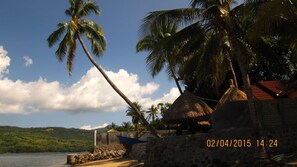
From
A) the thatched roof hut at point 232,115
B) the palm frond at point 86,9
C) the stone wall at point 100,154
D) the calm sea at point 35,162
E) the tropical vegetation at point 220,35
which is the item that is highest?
the palm frond at point 86,9

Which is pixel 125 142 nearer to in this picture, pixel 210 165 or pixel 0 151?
pixel 210 165

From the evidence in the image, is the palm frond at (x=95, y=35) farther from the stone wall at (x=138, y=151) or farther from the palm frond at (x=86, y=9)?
the stone wall at (x=138, y=151)

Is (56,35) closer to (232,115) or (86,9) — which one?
(86,9)

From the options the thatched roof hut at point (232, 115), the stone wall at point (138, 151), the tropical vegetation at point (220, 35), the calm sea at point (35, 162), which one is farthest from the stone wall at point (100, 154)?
the tropical vegetation at point (220, 35)

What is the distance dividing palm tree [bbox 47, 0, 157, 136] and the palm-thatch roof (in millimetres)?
3213

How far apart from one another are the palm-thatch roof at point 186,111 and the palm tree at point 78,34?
10.5ft

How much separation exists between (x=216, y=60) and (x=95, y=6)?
29.3 feet

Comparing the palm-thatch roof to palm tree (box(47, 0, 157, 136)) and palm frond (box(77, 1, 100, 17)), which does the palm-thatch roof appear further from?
palm frond (box(77, 1, 100, 17))

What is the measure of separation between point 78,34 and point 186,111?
7.92 m

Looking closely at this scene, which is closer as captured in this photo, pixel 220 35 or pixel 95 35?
pixel 220 35

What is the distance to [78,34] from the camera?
2025 centimetres

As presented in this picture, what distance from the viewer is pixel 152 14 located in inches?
560

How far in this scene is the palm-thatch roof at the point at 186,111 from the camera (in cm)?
1681
